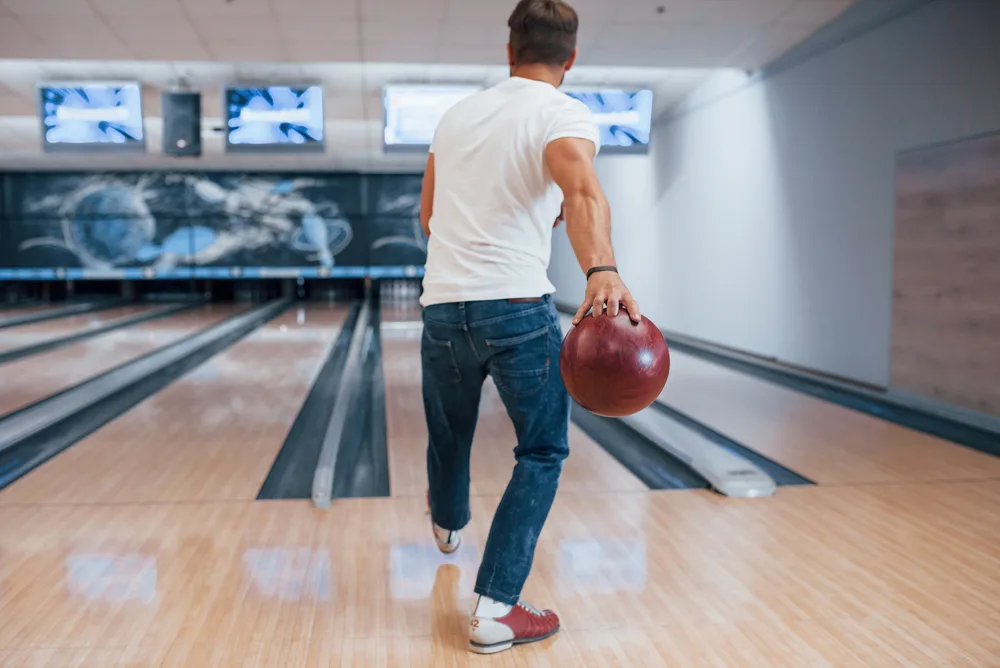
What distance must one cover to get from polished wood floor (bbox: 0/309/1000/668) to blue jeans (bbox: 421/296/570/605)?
0.21 metres

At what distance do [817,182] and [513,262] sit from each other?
4330 mm

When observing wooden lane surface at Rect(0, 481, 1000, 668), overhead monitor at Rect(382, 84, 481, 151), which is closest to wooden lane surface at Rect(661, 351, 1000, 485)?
wooden lane surface at Rect(0, 481, 1000, 668)

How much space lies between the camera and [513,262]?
1581 mm

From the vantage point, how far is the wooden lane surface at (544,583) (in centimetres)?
167

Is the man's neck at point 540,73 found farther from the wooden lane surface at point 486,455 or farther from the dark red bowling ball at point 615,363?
the wooden lane surface at point 486,455

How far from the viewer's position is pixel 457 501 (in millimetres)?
1921

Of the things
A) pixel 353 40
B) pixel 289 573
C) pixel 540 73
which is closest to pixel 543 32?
pixel 540 73

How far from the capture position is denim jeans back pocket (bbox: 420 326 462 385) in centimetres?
166

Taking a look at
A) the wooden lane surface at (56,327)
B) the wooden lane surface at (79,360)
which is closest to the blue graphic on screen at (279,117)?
the wooden lane surface at (79,360)

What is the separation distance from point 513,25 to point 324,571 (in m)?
1.30

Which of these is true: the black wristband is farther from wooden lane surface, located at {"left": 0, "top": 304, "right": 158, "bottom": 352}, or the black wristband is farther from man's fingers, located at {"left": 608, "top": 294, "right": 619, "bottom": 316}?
wooden lane surface, located at {"left": 0, "top": 304, "right": 158, "bottom": 352}

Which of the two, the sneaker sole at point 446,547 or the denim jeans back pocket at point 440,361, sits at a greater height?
the denim jeans back pocket at point 440,361

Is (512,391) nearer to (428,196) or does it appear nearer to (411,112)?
(428,196)

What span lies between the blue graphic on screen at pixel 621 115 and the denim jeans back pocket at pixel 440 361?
4.83m
